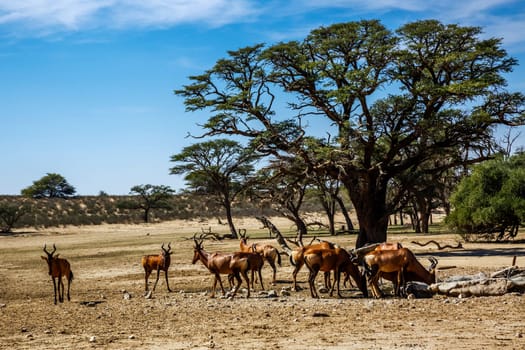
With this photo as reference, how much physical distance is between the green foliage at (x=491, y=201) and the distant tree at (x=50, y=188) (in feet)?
256

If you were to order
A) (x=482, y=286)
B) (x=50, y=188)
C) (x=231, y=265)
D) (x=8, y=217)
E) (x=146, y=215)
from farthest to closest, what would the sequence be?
(x=50, y=188)
(x=146, y=215)
(x=8, y=217)
(x=231, y=265)
(x=482, y=286)

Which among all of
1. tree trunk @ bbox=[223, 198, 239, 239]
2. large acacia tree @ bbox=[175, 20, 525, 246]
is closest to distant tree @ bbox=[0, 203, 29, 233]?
tree trunk @ bbox=[223, 198, 239, 239]

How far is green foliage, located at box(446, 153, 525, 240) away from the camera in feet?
108

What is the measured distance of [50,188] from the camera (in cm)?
10275

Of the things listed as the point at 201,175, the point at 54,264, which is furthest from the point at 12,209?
the point at 54,264

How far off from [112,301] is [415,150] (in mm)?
19538

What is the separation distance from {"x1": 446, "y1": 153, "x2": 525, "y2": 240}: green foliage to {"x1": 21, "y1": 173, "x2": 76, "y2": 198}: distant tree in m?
77.9

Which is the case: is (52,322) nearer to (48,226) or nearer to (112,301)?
(112,301)

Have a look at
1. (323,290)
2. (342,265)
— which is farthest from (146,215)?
(342,265)

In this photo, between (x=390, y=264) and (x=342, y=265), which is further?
(x=342, y=265)

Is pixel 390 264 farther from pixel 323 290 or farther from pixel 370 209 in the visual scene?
pixel 370 209

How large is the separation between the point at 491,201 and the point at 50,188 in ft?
270

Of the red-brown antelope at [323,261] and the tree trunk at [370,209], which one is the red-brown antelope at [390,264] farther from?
the tree trunk at [370,209]

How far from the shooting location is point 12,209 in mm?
67375
